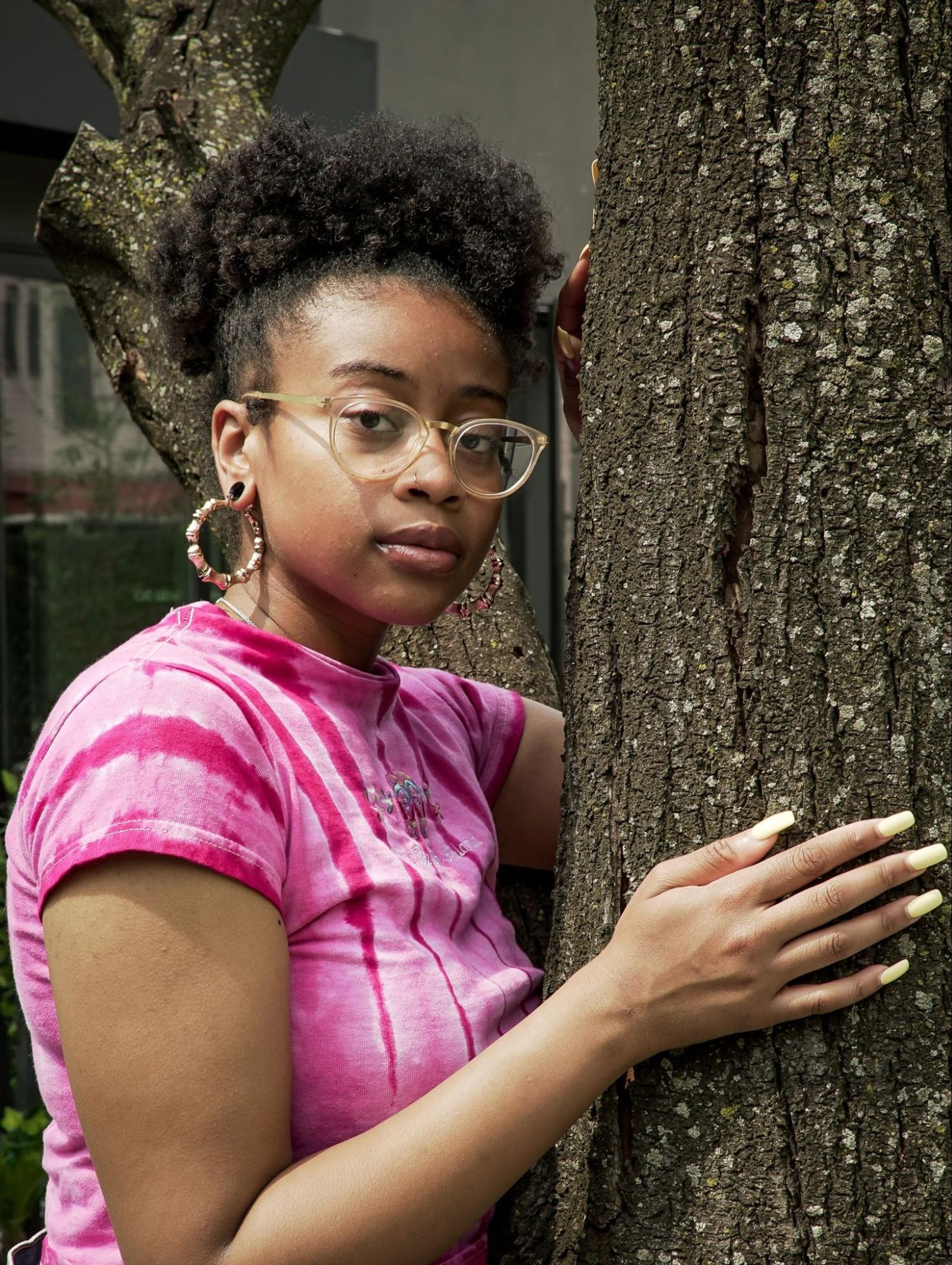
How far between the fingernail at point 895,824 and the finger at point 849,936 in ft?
0.22

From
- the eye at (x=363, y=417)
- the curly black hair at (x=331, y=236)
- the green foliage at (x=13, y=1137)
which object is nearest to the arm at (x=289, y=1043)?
the eye at (x=363, y=417)

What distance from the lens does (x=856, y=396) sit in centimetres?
126

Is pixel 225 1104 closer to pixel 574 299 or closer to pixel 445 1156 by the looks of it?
pixel 445 1156

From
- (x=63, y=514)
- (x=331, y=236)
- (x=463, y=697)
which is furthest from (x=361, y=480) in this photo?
(x=63, y=514)

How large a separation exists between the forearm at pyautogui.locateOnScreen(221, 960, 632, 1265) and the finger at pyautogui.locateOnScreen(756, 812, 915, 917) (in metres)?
0.19

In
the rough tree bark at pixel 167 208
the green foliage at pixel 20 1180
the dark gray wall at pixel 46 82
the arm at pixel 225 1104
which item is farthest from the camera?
the dark gray wall at pixel 46 82

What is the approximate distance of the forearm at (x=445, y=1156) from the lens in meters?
1.13

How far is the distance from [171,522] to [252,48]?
2489mm

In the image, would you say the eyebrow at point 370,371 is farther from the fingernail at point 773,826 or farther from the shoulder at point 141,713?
the fingernail at point 773,826

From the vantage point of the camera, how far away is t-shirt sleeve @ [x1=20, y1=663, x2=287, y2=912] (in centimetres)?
111

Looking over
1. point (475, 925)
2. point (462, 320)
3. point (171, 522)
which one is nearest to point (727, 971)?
point (475, 925)

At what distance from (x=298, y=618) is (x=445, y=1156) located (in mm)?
619

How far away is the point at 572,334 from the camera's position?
170 cm

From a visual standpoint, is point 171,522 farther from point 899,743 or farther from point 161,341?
point 899,743
